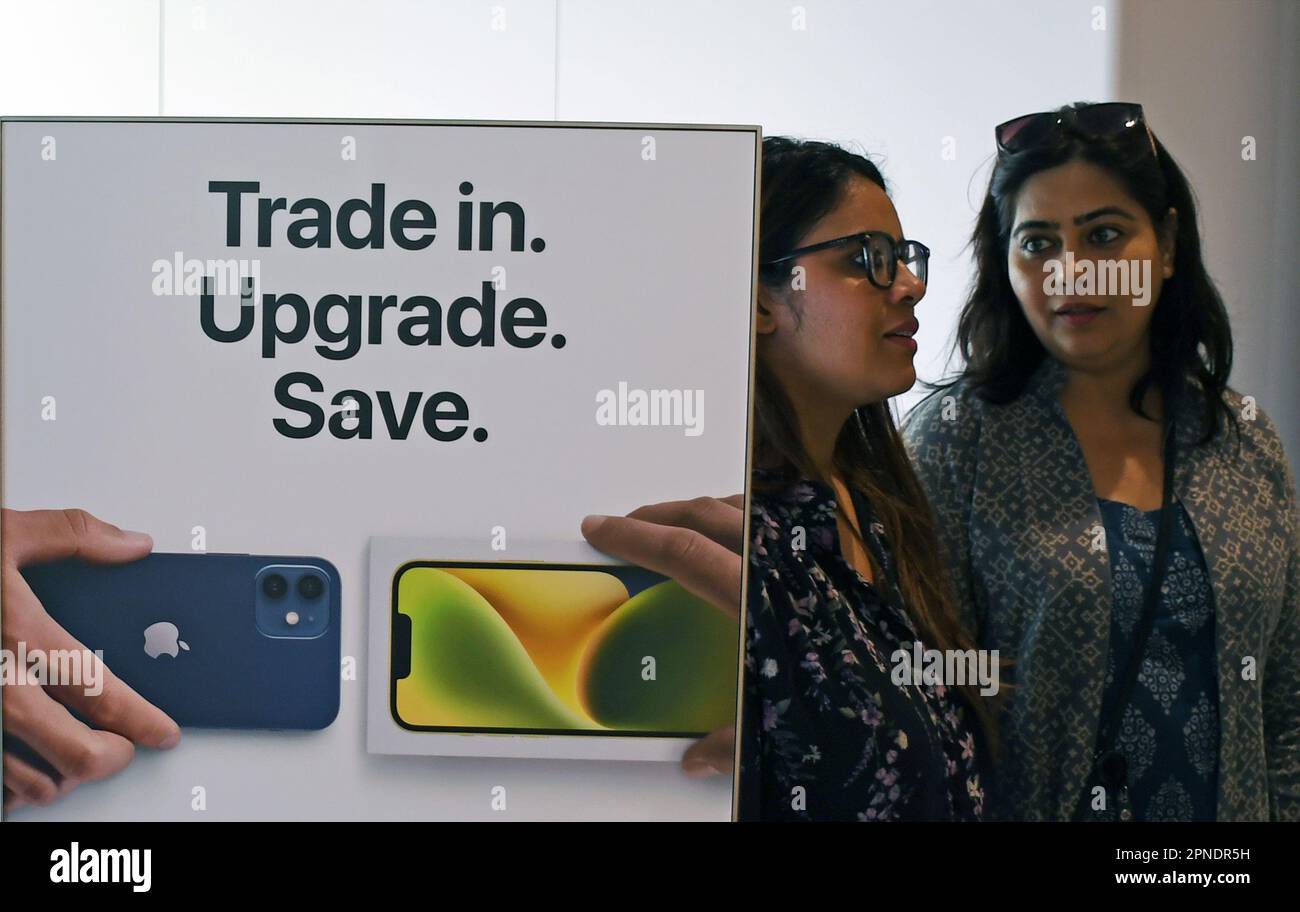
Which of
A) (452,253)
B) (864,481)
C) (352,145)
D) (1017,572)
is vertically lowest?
(1017,572)

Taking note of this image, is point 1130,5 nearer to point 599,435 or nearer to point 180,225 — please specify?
point 599,435

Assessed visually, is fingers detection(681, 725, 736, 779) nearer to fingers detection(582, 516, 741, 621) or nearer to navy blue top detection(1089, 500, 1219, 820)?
fingers detection(582, 516, 741, 621)

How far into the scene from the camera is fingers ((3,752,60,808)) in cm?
238

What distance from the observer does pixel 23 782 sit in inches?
93.7

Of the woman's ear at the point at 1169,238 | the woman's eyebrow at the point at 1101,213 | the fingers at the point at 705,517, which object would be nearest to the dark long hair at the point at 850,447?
the fingers at the point at 705,517

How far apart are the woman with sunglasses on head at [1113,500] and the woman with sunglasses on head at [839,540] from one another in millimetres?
104

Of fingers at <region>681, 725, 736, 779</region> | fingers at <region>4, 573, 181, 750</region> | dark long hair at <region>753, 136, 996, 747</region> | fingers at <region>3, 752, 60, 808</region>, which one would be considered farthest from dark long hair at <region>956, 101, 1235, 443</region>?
fingers at <region>3, 752, 60, 808</region>

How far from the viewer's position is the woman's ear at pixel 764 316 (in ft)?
7.90

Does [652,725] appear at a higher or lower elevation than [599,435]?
lower

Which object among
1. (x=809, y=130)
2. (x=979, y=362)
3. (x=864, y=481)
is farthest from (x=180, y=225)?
(x=979, y=362)

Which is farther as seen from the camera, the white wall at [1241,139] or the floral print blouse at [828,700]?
the white wall at [1241,139]

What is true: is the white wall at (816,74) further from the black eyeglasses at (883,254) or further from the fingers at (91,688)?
the fingers at (91,688)
